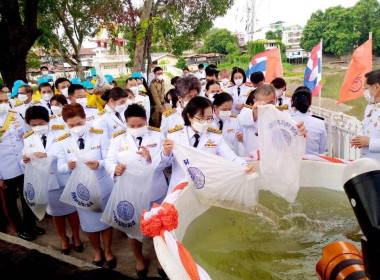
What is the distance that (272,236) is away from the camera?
9.69ft

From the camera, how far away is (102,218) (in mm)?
3180

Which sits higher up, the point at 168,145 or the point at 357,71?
the point at 357,71

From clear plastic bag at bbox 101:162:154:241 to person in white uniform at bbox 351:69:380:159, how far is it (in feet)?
6.69

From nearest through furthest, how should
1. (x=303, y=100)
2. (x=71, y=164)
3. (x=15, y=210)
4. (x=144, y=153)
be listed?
(x=144, y=153) < (x=71, y=164) < (x=303, y=100) < (x=15, y=210)

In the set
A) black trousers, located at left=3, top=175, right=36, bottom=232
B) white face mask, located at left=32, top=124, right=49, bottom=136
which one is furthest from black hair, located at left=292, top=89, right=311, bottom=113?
black trousers, located at left=3, top=175, right=36, bottom=232

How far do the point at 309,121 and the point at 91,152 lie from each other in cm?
256

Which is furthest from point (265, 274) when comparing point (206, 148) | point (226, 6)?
point (226, 6)

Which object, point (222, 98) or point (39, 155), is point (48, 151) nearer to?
point (39, 155)

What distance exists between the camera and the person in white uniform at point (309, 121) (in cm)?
402

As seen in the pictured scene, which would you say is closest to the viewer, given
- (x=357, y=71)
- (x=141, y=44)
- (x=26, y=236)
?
(x=26, y=236)

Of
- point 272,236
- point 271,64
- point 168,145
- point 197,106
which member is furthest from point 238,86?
point 272,236

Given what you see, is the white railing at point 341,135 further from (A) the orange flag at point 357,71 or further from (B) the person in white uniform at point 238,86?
(B) the person in white uniform at point 238,86

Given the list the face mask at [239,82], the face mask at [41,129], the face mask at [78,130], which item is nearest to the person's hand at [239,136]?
the face mask at [78,130]

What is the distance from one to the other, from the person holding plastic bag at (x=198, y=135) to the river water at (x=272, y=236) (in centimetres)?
56
